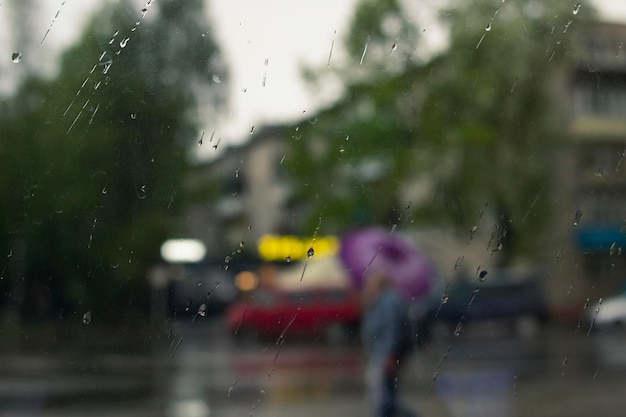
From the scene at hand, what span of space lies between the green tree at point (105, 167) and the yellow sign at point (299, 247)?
0.82 m

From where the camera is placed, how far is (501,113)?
10117mm

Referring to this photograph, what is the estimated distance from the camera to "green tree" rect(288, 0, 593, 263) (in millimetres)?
6754

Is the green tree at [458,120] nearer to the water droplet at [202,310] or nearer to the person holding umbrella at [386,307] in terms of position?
the person holding umbrella at [386,307]

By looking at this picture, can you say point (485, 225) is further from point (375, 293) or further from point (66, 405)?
point (66, 405)

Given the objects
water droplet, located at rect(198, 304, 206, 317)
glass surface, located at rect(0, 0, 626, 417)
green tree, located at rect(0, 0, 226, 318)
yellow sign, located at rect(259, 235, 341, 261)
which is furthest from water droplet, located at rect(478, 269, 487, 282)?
green tree, located at rect(0, 0, 226, 318)

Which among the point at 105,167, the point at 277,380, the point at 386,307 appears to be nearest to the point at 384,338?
the point at 386,307

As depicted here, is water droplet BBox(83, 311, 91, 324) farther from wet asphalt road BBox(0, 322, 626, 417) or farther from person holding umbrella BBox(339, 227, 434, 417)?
person holding umbrella BBox(339, 227, 434, 417)

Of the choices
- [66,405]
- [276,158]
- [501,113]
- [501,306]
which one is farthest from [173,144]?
[501,306]

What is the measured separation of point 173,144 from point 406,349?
7.01ft

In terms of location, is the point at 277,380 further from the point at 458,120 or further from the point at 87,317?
the point at 87,317

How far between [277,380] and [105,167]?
631 cm

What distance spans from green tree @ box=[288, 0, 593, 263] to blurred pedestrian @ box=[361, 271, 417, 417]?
0.56m

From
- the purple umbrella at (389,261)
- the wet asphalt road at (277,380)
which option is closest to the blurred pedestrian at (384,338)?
the purple umbrella at (389,261)

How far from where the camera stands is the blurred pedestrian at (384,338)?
6445 millimetres
